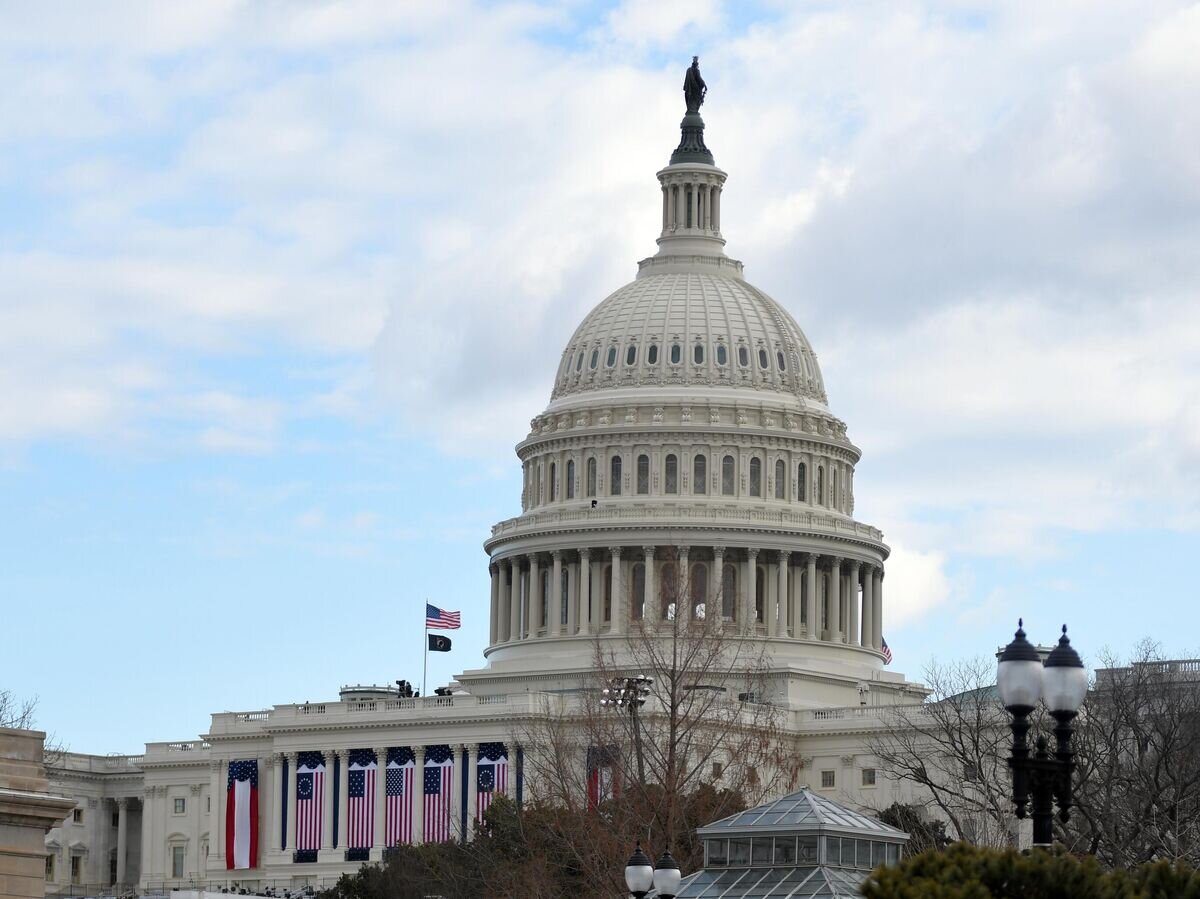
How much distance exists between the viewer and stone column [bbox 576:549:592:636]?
167000 mm

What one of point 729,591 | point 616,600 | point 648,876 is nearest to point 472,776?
point 616,600

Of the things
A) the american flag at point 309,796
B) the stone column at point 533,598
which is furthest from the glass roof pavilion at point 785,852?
the stone column at point 533,598

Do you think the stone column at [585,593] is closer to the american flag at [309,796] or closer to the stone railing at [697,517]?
the stone railing at [697,517]

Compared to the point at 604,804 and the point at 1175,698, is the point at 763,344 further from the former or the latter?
the point at 604,804

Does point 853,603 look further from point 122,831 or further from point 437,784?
point 122,831

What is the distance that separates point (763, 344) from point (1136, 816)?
10272cm

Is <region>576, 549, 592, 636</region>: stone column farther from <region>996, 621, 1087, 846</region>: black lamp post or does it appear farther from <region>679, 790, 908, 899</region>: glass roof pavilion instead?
<region>996, 621, 1087, 846</region>: black lamp post

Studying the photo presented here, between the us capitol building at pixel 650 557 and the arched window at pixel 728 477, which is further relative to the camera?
the arched window at pixel 728 477

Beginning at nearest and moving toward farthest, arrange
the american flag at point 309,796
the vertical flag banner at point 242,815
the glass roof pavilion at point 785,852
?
the glass roof pavilion at point 785,852
the american flag at point 309,796
the vertical flag banner at point 242,815

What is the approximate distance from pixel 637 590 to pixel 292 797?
2269cm

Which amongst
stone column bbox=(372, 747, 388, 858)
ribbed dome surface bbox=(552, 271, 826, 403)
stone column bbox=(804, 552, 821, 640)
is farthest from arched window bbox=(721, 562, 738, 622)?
stone column bbox=(372, 747, 388, 858)

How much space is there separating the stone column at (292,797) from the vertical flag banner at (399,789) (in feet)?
18.9

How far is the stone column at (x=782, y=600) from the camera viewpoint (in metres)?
167

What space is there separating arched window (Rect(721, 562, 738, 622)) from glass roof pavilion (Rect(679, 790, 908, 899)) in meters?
94.0
